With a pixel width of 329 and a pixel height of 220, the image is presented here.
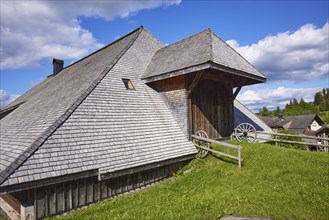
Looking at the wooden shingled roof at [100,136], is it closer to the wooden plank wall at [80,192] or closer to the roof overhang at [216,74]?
the wooden plank wall at [80,192]

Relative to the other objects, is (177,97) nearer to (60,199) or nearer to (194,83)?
(194,83)

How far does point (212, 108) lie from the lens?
13922mm

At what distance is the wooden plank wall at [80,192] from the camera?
274 inches

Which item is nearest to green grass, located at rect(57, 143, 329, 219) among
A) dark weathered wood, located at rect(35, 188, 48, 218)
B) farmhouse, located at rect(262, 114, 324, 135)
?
dark weathered wood, located at rect(35, 188, 48, 218)

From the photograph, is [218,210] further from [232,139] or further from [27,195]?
[232,139]

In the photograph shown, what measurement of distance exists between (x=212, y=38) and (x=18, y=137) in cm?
1074

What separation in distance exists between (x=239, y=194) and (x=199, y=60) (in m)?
6.41

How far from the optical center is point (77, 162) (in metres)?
7.75

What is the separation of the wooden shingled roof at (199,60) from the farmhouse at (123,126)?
6 cm

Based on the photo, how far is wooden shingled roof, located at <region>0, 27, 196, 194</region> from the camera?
7.21 metres

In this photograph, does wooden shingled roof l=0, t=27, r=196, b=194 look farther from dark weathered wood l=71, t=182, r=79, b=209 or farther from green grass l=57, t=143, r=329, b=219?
green grass l=57, t=143, r=329, b=219

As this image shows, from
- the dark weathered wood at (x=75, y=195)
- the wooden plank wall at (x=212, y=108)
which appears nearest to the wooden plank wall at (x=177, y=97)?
the wooden plank wall at (x=212, y=108)

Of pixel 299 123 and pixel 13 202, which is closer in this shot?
pixel 13 202

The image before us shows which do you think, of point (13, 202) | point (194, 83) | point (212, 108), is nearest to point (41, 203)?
point (13, 202)
